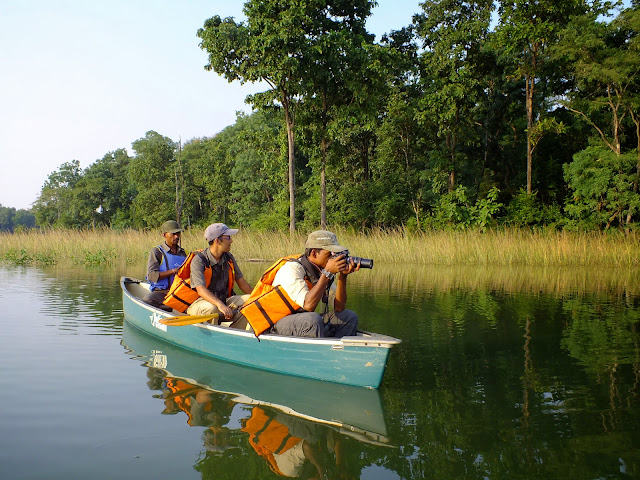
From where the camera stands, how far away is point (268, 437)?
13.6 feet

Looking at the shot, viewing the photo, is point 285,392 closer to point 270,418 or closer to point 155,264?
point 270,418

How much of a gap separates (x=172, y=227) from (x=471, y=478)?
5.23 metres

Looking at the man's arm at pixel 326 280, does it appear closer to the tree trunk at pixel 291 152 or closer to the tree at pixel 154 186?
the tree trunk at pixel 291 152

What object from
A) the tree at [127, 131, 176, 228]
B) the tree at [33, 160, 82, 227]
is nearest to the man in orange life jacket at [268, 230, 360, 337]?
the tree at [127, 131, 176, 228]

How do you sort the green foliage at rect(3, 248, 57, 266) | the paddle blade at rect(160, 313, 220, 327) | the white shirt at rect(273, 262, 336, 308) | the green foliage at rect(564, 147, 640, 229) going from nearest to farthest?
the white shirt at rect(273, 262, 336, 308) < the paddle blade at rect(160, 313, 220, 327) < the green foliage at rect(3, 248, 57, 266) < the green foliage at rect(564, 147, 640, 229)

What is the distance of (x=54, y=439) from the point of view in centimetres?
409

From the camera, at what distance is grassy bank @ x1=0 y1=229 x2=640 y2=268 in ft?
51.0

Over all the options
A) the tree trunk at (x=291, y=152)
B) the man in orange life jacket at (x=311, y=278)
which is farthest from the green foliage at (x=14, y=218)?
the man in orange life jacket at (x=311, y=278)

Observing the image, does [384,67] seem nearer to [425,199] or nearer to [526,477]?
[425,199]

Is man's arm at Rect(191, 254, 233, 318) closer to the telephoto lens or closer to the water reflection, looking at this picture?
the water reflection

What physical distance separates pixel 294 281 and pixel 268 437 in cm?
138

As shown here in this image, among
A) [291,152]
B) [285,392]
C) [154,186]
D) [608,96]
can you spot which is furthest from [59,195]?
[285,392]

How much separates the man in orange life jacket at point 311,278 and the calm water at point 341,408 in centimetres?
53

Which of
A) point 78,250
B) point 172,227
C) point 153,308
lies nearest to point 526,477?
point 153,308
